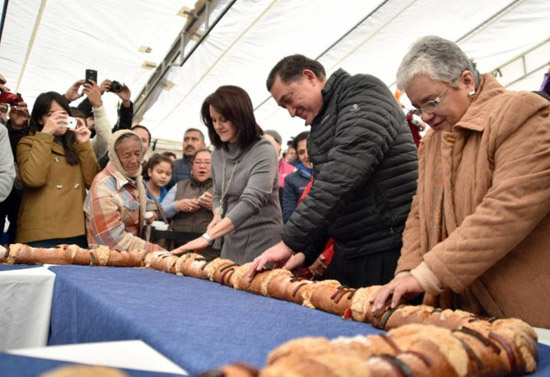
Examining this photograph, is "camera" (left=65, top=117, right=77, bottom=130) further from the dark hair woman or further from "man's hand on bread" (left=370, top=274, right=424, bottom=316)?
"man's hand on bread" (left=370, top=274, right=424, bottom=316)

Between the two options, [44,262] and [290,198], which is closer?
[44,262]

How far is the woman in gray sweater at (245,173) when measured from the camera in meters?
2.42

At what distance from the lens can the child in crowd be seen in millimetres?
3887

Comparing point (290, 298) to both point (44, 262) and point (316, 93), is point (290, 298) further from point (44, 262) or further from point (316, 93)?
point (44, 262)

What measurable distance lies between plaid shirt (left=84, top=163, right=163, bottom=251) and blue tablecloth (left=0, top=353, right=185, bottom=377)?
205 centimetres

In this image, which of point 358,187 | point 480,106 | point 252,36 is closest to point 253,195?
point 358,187

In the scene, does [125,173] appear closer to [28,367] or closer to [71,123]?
[71,123]

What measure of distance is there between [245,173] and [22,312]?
1.23 m

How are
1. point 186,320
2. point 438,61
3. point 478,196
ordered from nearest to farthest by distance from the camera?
point 186,320 → point 478,196 → point 438,61

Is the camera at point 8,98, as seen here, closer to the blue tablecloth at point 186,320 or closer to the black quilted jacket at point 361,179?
the blue tablecloth at point 186,320

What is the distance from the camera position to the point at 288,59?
6.77 feet

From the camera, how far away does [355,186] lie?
168 centimetres

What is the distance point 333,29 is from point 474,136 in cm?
436

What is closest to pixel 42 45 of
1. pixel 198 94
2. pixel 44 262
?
pixel 198 94
